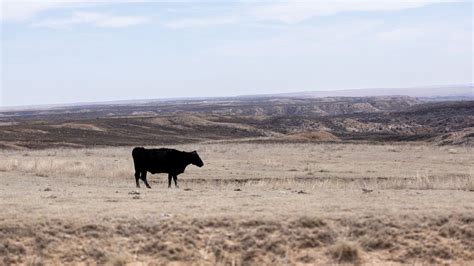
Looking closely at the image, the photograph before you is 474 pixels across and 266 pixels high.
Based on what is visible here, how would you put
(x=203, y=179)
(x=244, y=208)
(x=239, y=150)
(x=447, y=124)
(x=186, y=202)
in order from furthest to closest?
(x=447, y=124)
(x=239, y=150)
(x=203, y=179)
(x=186, y=202)
(x=244, y=208)

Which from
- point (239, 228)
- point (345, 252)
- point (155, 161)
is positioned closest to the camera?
point (345, 252)

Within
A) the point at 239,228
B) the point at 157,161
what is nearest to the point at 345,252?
the point at 239,228

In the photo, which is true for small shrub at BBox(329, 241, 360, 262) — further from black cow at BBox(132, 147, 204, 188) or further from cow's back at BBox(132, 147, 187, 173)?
cow's back at BBox(132, 147, 187, 173)

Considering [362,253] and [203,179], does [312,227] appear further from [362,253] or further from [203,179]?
[203,179]

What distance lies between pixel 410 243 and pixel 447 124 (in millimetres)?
80219

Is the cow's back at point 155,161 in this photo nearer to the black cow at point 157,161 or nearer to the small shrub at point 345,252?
the black cow at point 157,161

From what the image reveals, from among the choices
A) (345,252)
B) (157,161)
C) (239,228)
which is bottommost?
(345,252)

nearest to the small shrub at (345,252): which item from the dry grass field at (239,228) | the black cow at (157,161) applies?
the dry grass field at (239,228)

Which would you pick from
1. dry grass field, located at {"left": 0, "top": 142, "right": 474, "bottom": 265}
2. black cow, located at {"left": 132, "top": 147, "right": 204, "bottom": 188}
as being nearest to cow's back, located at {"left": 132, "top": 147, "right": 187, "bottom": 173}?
black cow, located at {"left": 132, "top": 147, "right": 204, "bottom": 188}

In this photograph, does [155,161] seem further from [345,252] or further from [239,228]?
[345,252]

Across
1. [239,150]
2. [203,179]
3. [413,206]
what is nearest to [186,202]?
[413,206]

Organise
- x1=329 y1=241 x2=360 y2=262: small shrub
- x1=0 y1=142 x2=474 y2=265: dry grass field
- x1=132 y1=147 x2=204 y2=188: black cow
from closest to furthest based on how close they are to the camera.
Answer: x1=329 y1=241 x2=360 y2=262: small shrub < x1=0 y1=142 x2=474 y2=265: dry grass field < x1=132 y1=147 x2=204 y2=188: black cow

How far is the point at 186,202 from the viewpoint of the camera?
16.3 meters

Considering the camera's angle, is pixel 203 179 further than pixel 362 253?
Yes
